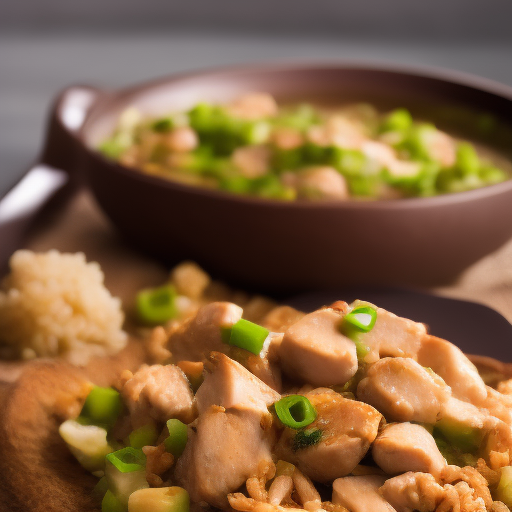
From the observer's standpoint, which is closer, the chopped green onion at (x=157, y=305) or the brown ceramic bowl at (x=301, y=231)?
the chopped green onion at (x=157, y=305)

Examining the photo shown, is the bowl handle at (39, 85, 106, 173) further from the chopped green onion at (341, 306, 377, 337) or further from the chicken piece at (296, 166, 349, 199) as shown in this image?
the chopped green onion at (341, 306, 377, 337)


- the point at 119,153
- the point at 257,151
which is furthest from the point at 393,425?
the point at 119,153

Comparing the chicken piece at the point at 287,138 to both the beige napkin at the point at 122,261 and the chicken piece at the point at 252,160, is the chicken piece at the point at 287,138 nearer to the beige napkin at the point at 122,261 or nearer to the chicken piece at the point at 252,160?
the chicken piece at the point at 252,160

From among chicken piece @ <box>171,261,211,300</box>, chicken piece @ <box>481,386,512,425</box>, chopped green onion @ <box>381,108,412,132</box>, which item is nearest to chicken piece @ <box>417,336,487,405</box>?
chicken piece @ <box>481,386,512,425</box>

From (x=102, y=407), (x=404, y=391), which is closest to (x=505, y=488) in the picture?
(x=404, y=391)

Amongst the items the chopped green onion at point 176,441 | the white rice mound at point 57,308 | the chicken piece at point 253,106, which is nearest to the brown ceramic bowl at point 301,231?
the white rice mound at point 57,308
